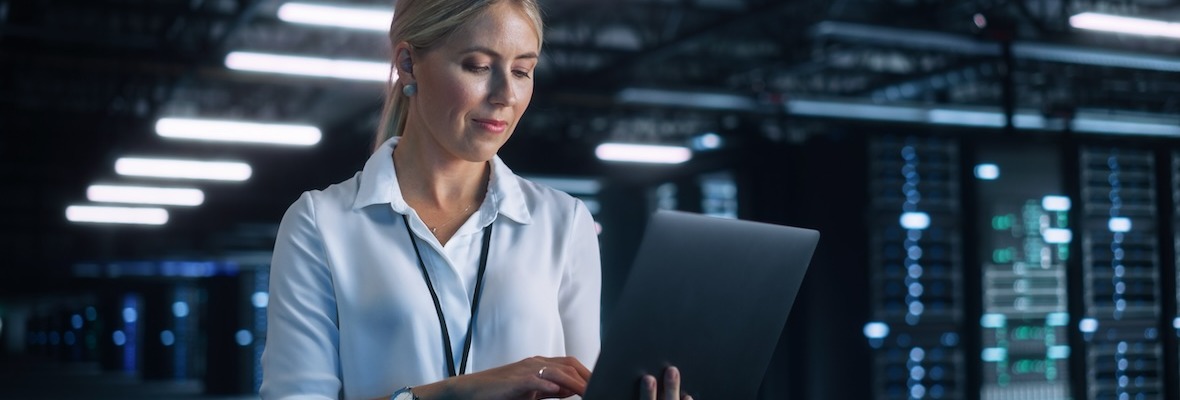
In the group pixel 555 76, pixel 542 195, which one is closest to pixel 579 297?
pixel 542 195

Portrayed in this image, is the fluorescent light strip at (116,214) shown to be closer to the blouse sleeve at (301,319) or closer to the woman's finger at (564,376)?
the blouse sleeve at (301,319)

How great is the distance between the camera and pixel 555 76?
16.0 m

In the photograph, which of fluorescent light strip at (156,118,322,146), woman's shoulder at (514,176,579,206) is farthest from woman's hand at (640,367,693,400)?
fluorescent light strip at (156,118,322,146)

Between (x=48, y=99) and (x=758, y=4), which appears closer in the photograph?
(x=758, y=4)

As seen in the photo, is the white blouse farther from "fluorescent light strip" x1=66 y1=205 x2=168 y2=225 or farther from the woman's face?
"fluorescent light strip" x1=66 y1=205 x2=168 y2=225

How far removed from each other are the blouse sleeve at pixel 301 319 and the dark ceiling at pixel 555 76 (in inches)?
235

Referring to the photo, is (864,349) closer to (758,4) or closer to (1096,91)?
(758,4)

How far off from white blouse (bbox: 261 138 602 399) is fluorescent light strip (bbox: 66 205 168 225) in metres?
17.4

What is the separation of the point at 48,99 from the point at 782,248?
58.5 feet

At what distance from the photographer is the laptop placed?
1.17 m

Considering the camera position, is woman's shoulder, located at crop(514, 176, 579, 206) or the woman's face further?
woman's shoulder, located at crop(514, 176, 579, 206)

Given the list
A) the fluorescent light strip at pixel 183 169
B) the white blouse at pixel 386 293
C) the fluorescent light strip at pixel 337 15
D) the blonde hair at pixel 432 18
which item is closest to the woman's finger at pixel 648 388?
the white blouse at pixel 386 293

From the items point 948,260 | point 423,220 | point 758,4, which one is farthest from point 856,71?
point 423,220

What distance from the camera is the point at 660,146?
39.2 ft
